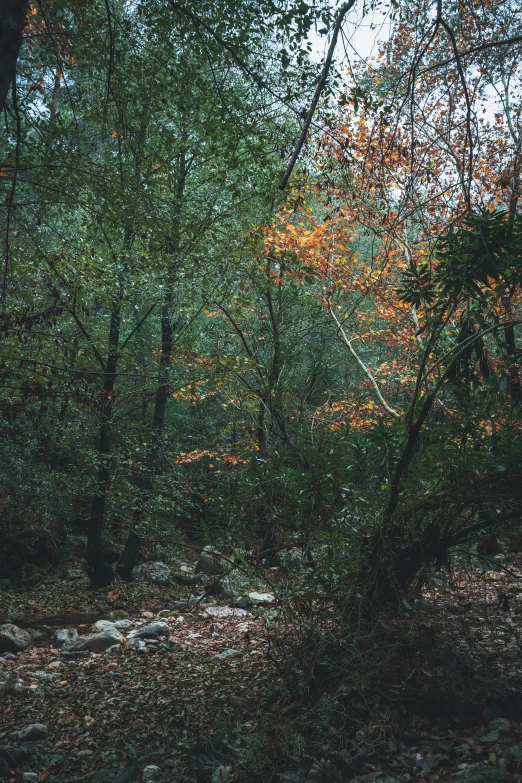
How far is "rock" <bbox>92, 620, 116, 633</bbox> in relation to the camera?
8.30m

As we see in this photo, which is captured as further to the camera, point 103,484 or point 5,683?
point 103,484

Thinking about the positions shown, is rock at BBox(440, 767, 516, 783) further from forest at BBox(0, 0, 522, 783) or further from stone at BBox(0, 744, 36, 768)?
stone at BBox(0, 744, 36, 768)

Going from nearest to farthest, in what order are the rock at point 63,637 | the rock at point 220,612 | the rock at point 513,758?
the rock at point 513,758 → the rock at point 63,637 → the rock at point 220,612

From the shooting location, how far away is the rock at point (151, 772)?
380 centimetres

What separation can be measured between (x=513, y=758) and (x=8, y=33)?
4.89 meters

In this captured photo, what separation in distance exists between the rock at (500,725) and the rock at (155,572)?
9.17 meters

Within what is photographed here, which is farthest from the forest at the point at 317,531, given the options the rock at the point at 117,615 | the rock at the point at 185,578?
the rock at the point at 185,578

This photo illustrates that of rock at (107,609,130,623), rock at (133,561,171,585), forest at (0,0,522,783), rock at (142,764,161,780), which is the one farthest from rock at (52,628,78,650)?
rock at (142,764,161,780)

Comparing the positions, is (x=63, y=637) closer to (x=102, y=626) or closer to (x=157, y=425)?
(x=102, y=626)

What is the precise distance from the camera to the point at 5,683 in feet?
19.5

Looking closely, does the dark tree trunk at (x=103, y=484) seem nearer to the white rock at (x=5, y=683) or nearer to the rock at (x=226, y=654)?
the white rock at (x=5, y=683)

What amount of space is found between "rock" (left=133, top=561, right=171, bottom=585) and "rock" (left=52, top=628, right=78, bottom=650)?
Result: 141 inches

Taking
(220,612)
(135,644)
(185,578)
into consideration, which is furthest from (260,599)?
(185,578)

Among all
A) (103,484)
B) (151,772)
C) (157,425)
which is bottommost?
(151,772)
